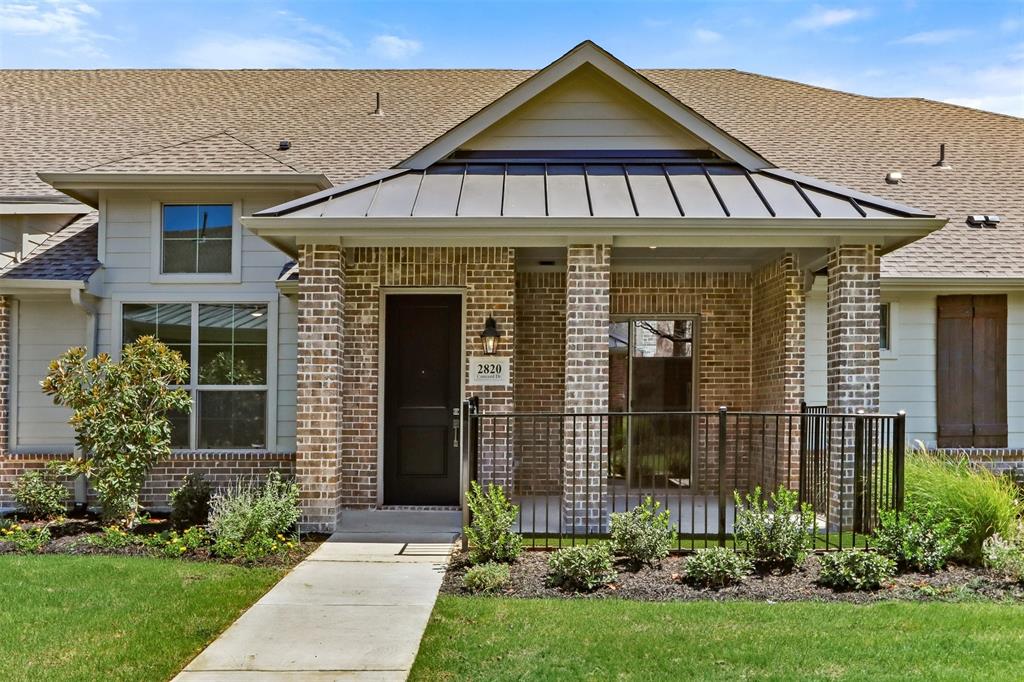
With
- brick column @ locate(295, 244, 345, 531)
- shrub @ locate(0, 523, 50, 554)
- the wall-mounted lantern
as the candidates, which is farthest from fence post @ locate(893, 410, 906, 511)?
shrub @ locate(0, 523, 50, 554)

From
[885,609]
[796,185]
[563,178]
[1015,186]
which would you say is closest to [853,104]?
[1015,186]

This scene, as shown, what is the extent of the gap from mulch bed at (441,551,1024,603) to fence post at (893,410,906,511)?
0.66 m

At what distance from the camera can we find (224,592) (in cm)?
619

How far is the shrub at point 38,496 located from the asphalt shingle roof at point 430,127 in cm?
359

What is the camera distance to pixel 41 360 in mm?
9906

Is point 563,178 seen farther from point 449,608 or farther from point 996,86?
point 996,86

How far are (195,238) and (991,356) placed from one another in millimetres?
9690

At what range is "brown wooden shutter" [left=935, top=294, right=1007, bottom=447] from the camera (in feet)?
34.7

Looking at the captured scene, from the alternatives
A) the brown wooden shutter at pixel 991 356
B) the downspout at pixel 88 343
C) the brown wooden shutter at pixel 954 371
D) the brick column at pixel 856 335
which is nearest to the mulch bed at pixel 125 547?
the downspout at pixel 88 343

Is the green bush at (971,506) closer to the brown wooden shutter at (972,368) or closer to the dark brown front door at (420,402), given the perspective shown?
the brown wooden shutter at (972,368)

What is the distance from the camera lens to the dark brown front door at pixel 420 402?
9.36 m

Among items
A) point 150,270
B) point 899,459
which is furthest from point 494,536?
point 150,270

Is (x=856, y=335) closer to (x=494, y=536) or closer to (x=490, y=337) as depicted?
(x=490, y=337)

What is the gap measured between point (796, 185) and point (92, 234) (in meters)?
8.25
